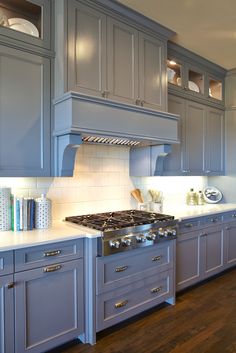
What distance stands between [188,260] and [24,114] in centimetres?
227

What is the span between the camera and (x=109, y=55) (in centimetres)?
247

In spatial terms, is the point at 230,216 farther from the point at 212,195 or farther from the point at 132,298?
the point at 132,298

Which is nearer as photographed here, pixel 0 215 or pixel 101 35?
pixel 0 215

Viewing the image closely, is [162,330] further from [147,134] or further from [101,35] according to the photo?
[101,35]

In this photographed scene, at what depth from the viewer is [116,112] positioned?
2.34 m

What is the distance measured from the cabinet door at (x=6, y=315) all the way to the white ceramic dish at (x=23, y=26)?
1.83 metres

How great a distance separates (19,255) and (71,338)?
0.82m

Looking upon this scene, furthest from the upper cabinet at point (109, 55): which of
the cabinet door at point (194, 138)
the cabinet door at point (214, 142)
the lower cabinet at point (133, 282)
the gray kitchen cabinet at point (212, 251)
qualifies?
the gray kitchen cabinet at point (212, 251)

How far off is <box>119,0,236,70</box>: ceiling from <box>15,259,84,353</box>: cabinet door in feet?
7.59

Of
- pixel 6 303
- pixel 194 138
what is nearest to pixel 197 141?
pixel 194 138

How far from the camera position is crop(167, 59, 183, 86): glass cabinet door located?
10.8 ft

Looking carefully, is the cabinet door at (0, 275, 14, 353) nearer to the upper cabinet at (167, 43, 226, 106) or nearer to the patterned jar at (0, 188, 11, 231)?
the patterned jar at (0, 188, 11, 231)

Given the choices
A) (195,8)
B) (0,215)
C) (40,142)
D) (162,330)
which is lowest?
(162,330)

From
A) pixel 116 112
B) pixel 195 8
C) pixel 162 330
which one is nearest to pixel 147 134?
pixel 116 112
